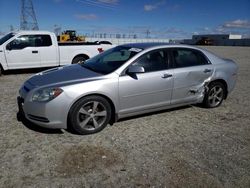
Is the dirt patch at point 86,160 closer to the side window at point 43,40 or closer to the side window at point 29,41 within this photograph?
the side window at point 29,41

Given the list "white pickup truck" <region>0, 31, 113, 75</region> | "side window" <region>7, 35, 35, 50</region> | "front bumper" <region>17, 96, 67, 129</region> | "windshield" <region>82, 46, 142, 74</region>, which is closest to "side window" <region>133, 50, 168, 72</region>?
"windshield" <region>82, 46, 142, 74</region>

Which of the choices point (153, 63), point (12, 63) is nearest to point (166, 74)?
point (153, 63)

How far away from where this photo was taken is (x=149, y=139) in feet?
13.2

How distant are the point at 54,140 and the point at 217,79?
374 centimetres

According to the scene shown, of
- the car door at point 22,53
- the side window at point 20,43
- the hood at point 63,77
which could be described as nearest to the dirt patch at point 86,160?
the hood at point 63,77

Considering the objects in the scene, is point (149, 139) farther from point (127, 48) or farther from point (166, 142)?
point (127, 48)

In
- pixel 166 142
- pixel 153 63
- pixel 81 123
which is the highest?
pixel 153 63

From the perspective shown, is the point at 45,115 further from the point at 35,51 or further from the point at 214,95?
the point at 35,51

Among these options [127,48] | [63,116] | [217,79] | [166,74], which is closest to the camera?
[63,116]

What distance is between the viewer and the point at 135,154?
3537mm

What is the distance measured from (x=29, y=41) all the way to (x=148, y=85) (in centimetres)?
683

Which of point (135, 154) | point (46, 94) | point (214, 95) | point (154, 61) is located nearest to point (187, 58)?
point (154, 61)

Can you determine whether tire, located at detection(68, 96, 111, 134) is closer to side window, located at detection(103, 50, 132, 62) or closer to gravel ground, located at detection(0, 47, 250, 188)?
gravel ground, located at detection(0, 47, 250, 188)

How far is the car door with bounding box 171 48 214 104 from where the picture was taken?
→ 4.86 m
